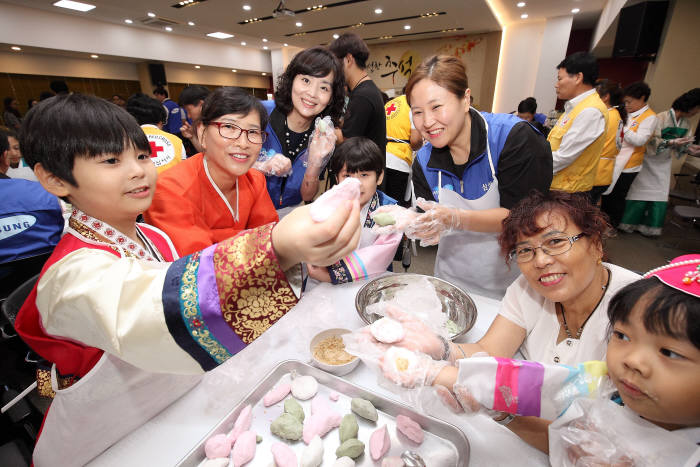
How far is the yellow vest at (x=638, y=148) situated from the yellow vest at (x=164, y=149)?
616cm

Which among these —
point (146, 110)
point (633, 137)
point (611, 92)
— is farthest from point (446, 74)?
point (633, 137)

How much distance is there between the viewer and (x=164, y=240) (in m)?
1.39

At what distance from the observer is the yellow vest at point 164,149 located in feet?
8.59

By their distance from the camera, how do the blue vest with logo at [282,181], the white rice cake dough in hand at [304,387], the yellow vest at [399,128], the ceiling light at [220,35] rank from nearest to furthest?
the white rice cake dough in hand at [304,387] → the blue vest with logo at [282,181] → the yellow vest at [399,128] → the ceiling light at [220,35]

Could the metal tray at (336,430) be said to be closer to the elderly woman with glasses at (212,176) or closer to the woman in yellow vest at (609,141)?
the elderly woman with glasses at (212,176)

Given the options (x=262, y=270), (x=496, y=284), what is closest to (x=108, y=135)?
(x=262, y=270)

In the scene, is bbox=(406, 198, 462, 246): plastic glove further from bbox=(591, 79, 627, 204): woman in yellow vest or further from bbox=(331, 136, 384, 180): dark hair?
bbox=(591, 79, 627, 204): woman in yellow vest

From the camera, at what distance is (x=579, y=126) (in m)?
3.19

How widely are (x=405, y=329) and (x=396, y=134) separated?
3130 mm

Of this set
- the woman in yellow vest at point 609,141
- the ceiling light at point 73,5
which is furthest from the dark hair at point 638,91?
the ceiling light at point 73,5

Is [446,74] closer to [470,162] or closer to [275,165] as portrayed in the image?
[470,162]

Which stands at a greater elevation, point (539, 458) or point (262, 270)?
point (262, 270)

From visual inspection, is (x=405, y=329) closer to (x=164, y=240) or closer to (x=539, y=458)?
(x=539, y=458)

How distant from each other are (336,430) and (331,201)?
77 cm
